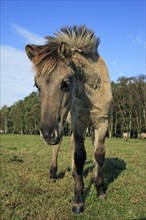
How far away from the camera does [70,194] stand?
6.47 m

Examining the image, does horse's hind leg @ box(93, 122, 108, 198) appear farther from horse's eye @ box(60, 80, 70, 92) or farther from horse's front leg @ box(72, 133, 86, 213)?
horse's eye @ box(60, 80, 70, 92)

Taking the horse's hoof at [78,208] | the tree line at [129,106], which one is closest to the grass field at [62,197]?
the horse's hoof at [78,208]

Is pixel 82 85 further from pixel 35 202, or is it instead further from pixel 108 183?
pixel 108 183

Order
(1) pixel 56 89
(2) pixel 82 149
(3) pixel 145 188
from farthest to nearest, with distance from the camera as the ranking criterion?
(3) pixel 145 188 < (2) pixel 82 149 < (1) pixel 56 89

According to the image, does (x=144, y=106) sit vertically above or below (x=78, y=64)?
above

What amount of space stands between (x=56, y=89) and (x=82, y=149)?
191 cm

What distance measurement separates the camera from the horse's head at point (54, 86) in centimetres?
456

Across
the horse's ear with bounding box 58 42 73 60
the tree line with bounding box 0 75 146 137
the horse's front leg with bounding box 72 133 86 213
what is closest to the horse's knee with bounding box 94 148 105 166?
the horse's front leg with bounding box 72 133 86 213

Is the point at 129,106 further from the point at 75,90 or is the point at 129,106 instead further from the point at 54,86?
the point at 54,86

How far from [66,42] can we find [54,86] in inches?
57.5

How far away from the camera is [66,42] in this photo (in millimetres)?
5914

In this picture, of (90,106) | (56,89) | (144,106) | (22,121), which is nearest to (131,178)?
(90,106)

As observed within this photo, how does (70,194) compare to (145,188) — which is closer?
(70,194)

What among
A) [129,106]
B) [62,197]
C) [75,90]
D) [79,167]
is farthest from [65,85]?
[129,106]
